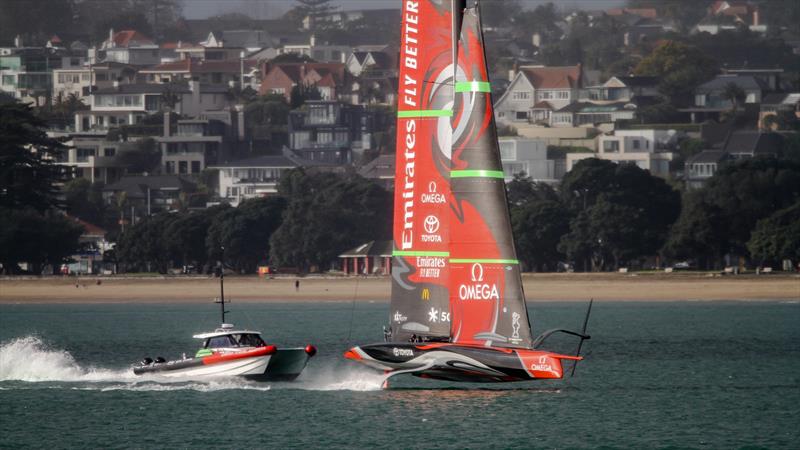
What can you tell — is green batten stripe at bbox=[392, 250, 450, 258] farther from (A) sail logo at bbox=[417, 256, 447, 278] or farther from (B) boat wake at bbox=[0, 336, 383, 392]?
(B) boat wake at bbox=[0, 336, 383, 392]

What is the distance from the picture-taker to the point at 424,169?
4869 centimetres

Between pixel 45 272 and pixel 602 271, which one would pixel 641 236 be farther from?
pixel 45 272

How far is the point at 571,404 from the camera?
5278 centimetres

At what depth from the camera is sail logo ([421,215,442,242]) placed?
4869cm

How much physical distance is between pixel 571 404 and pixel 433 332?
6435 mm

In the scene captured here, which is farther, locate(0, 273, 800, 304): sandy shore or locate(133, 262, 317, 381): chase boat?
locate(0, 273, 800, 304): sandy shore

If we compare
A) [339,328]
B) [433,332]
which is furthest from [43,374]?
[339,328]

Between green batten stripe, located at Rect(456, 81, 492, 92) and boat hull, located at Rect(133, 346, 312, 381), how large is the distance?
10.0 metres

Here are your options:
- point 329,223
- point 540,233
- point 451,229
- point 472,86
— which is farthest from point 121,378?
point 329,223

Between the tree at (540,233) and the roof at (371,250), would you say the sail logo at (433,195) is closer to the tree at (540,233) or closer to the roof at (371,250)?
the tree at (540,233)

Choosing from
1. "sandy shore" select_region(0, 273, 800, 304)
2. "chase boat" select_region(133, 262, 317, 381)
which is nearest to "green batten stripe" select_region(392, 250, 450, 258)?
"chase boat" select_region(133, 262, 317, 381)

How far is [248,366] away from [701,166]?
14764 cm

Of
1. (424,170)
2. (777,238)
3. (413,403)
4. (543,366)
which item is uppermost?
(424,170)

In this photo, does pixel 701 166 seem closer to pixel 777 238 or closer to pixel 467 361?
pixel 777 238
